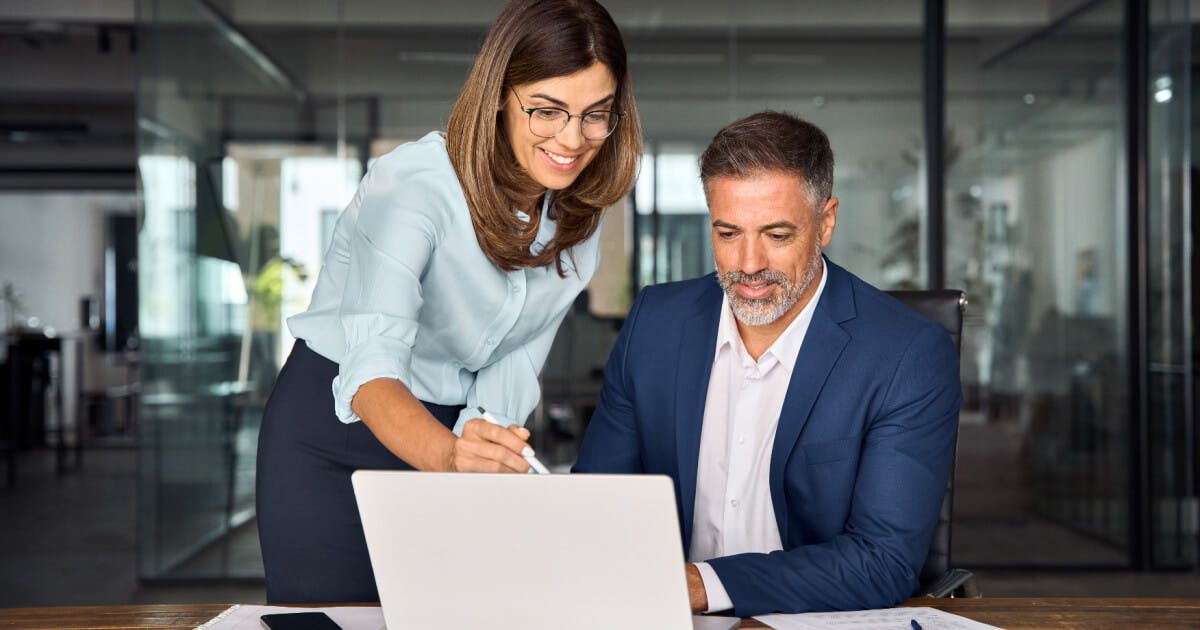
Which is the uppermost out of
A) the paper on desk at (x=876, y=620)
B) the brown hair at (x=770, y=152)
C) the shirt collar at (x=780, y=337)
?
the brown hair at (x=770, y=152)

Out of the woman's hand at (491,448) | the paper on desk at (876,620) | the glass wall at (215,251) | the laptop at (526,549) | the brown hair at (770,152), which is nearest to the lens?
the laptop at (526,549)

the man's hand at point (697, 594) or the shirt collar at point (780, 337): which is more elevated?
the shirt collar at point (780, 337)

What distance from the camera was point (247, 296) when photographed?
4617mm

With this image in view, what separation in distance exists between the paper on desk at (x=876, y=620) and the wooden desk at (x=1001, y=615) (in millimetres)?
33

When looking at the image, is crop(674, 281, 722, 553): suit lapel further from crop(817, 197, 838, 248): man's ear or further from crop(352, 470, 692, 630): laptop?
crop(352, 470, 692, 630): laptop

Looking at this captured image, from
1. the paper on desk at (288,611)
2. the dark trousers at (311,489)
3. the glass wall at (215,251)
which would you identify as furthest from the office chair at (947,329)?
the glass wall at (215,251)

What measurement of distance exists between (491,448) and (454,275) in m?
0.54

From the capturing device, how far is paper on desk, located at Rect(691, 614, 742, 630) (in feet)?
3.94

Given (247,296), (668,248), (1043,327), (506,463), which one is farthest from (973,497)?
(506,463)

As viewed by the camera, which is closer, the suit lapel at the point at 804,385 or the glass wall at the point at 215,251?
the suit lapel at the point at 804,385

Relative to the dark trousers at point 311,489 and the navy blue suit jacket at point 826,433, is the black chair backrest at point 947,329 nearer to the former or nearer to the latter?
the navy blue suit jacket at point 826,433

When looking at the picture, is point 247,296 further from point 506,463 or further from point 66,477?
point 66,477

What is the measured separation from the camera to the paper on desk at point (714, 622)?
3.94ft

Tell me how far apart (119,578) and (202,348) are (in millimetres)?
1075
